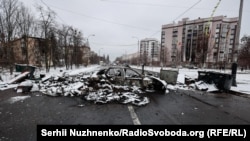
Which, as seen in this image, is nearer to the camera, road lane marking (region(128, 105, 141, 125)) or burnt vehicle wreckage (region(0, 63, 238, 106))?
road lane marking (region(128, 105, 141, 125))

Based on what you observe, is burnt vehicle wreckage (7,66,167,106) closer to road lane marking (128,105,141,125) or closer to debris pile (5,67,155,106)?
debris pile (5,67,155,106)

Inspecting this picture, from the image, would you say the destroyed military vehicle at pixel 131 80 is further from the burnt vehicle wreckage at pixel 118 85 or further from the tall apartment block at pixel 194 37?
the tall apartment block at pixel 194 37

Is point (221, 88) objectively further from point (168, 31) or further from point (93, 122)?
point (168, 31)

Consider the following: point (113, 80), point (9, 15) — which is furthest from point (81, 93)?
point (9, 15)

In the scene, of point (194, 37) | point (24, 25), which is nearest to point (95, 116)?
point (24, 25)

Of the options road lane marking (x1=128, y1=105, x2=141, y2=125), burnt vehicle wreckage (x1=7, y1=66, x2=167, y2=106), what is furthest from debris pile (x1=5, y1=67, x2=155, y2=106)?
road lane marking (x1=128, y1=105, x2=141, y2=125)

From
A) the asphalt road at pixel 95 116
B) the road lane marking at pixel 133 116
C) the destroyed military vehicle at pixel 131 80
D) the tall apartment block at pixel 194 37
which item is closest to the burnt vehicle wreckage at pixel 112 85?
the destroyed military vehicle at pixel 131 80

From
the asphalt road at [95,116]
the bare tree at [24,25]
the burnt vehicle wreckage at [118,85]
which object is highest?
the bare tree at [24,25]

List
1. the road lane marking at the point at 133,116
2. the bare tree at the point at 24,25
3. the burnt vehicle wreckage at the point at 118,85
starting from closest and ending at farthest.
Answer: the road lane marking at the point at 133,116
the burnt vehicle wreckage at the point at 118,85
the bare tree at the point at 24,25

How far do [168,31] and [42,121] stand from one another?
314 ft

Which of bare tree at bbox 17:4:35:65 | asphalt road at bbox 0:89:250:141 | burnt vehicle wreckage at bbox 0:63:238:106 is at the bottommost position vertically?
asphalt road at bbox 0:89:250:141

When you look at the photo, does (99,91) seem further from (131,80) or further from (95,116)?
(95,116)

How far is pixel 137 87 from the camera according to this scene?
904 cm


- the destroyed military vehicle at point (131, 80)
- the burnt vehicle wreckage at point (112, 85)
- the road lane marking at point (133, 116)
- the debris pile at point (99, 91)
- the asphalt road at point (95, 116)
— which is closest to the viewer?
the asphalt road at point (95, 116)
